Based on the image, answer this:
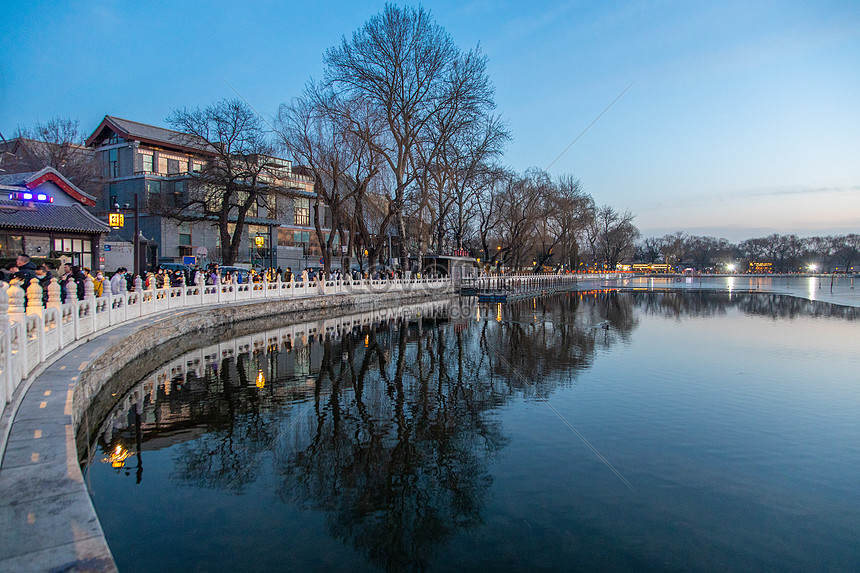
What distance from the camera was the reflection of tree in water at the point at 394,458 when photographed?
220 inches

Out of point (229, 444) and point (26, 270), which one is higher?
point (26, 270)

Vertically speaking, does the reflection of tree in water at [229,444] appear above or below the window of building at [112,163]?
below

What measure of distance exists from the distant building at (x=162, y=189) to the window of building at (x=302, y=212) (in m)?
3.63

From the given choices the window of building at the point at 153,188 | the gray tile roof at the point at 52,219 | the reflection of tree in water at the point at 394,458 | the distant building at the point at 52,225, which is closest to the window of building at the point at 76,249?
the distant building at the point at 52,225

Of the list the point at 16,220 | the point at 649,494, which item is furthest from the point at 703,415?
the point at 16,220

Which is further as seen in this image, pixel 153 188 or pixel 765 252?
pixel 765 252

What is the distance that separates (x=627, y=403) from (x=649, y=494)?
165 inches

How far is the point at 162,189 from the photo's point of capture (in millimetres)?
38094

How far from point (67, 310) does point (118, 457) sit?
4.46 metres

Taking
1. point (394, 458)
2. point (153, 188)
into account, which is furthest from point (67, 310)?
point (153, 188)

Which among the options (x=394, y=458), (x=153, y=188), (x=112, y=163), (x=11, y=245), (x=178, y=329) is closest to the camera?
(x=394, y=458)

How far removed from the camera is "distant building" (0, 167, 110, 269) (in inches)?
842

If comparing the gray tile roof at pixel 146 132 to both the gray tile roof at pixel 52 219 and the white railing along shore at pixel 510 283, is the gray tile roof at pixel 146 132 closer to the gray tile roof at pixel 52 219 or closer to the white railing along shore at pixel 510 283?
the gray tile roof at pixel 52 219

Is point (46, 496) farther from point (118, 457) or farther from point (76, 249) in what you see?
point (76, 249)
